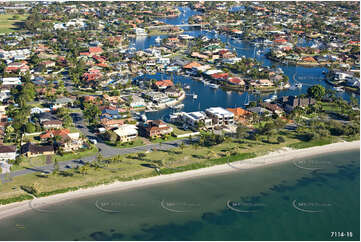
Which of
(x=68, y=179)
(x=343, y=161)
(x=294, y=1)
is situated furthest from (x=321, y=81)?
(x=294, y=1)

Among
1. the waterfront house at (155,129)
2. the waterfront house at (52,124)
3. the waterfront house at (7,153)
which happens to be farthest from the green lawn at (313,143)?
the waterfront house at (7,153)

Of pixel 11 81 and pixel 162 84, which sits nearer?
pixel 11 81

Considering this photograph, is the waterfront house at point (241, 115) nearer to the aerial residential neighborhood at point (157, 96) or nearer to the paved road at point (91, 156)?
the aerial residential neighborhood at point (157, 96)

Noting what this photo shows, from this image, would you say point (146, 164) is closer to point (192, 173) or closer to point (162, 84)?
point (192, 173)

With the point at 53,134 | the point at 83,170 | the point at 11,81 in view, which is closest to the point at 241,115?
the point at 83,170

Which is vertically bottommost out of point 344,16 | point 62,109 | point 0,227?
point 0,227

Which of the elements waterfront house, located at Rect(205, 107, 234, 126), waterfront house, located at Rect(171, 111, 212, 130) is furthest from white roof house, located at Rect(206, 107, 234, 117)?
waterfront house, located at Rect(171, 111, 212, 130)

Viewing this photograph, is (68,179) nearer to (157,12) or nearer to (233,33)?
(233,33)
